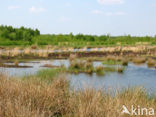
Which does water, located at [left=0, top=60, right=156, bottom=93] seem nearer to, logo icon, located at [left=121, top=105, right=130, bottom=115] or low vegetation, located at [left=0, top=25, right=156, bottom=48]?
logo icon, located at [left=121, top=105, right=130, bottom=115]

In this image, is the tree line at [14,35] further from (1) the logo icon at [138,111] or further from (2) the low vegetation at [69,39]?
(1) the logo icon at [138,111]

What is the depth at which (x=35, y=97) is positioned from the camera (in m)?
5.41

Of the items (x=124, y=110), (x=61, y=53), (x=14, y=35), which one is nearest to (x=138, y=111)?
(x=124, y=110)

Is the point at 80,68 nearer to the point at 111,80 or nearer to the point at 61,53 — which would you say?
the point at 111,80

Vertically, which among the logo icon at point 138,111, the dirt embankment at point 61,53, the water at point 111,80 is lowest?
the dirt embankment at point 61,53

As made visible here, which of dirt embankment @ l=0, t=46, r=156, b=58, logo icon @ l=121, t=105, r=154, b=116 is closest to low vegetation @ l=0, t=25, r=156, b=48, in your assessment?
dirt embankment @ l=0, t=46, r=156, b=58

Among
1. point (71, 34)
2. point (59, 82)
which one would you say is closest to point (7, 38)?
point (71, 34)

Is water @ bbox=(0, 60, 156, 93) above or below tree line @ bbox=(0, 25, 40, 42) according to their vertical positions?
below

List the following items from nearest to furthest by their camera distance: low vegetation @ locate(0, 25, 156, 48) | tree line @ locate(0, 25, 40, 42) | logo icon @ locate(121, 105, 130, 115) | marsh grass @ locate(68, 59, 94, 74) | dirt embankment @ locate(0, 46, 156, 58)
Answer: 1. logo icon @ locate(121, 105, 130, 115)
2. marsh grass @ locate(68, 59, 94, 74)
3. dirt embankment @ locate(0, 46, 156, 58)
4. low vegetation @ locate(0, 25, 156, 48)
5. tree line @ locate(0, 25, 40, 42)

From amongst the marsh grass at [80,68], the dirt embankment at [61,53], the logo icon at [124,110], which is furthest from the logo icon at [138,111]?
the dirt embankment at [61,53]

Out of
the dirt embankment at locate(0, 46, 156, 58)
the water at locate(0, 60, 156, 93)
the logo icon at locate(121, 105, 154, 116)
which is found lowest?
the dirt embankment at locate(0, 46, 156, 58)

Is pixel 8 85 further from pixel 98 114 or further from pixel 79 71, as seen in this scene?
pixel 79 71

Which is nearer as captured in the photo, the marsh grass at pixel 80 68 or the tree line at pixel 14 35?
the marsh grass at pixel 80 68

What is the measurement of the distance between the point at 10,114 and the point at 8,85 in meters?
1.56
